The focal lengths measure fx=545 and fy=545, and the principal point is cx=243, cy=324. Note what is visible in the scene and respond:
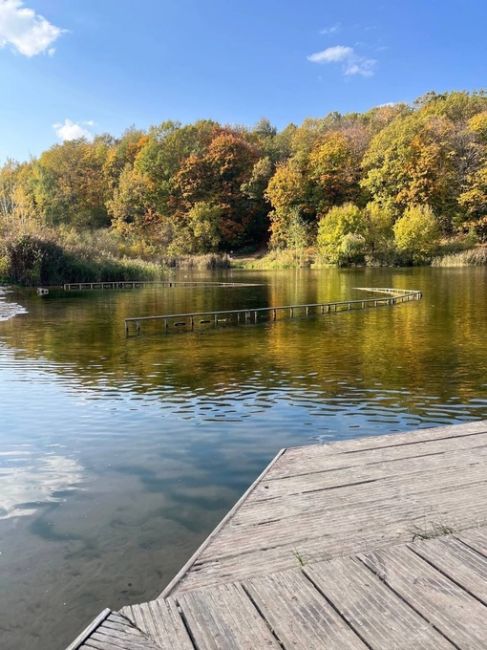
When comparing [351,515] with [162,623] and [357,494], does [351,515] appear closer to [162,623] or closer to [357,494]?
[357,494]

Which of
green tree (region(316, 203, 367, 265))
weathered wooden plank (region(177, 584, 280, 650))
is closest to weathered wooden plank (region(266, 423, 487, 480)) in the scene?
weathered wooden plank (region(177, 584, 280, 650))

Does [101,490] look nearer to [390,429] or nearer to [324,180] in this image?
[390,429]

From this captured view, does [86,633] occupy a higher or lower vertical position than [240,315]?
lower

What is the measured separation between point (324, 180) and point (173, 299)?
51066mm

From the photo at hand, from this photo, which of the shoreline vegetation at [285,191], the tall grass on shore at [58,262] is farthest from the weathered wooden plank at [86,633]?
the shoreline vegetation at [285,191]

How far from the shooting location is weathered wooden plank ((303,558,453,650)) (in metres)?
2.57

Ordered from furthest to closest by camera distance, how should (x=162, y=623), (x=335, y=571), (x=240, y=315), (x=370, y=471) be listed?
(x=240, y=315)
(x=370, y=471)
(x=335, y=571)
(x=162, y=623)

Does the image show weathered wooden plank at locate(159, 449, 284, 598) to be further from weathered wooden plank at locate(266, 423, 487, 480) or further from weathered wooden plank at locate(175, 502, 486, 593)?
weathered wooden plank at locate(266, 423, 487, 480)

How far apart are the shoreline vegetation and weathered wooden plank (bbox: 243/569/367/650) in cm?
4545

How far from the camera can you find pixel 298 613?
2801 millimetres

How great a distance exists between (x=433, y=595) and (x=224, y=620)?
1130 millimetres

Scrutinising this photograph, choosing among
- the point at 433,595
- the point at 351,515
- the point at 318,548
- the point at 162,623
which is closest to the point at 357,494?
the point at 351,515

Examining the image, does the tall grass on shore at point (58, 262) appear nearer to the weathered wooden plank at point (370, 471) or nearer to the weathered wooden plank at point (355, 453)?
the weathered wooden plank at point (355, 453)

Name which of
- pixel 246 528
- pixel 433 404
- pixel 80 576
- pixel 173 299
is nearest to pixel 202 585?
pixel 246 528
